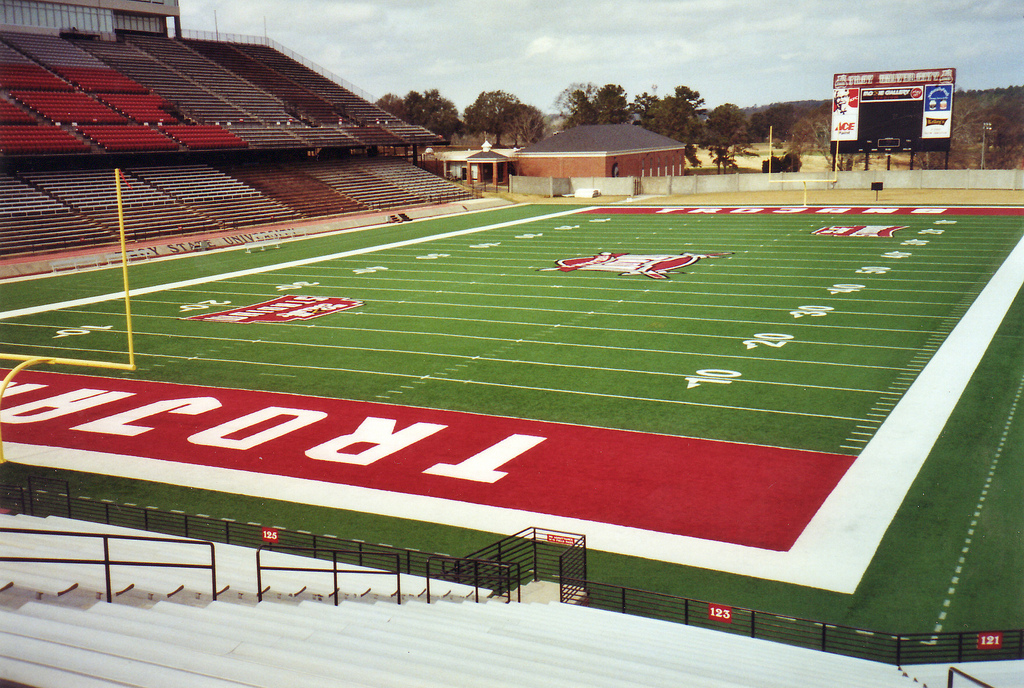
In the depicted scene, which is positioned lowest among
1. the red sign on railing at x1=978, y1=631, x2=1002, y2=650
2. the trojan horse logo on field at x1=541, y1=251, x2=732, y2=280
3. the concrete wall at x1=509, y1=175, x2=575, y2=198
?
the red sign on railing at x1=978, y1=631, x2=1002, y2=650

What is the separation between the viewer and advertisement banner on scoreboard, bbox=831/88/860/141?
159ft

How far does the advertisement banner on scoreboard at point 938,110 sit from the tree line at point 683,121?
18.4m

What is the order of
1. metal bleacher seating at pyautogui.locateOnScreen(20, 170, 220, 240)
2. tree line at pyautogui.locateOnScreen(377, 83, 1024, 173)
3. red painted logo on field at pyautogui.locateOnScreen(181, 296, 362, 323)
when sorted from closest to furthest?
red painted logo on field at pyautogui.locateOnScreen(181, 296, 362, 323)
metal bleacher seating at pyautogui.locateOnScreen(20, 170, 220, 240)
tree line at pyautogui.locateOnScreen(377, 83, 1024, 173)

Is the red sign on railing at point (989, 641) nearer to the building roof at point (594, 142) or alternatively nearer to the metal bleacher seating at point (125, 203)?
the metal bleacher seating at point (125, 203)

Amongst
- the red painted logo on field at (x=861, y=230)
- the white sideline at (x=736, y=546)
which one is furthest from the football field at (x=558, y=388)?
the red painted logo on field at (x=861, y=230)

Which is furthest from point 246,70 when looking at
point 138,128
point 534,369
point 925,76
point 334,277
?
point 534,369

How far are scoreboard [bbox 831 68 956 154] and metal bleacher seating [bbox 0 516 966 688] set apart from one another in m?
47.1

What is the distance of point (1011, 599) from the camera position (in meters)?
8.11

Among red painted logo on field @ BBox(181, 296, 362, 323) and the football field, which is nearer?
the football field

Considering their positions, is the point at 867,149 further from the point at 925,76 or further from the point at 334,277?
the point at 334,277

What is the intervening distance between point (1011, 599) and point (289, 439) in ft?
29.6

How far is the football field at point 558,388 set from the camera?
10344 millimetres

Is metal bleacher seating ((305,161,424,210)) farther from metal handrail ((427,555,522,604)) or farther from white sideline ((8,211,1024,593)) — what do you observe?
metal handrail ((427,555,522,604))

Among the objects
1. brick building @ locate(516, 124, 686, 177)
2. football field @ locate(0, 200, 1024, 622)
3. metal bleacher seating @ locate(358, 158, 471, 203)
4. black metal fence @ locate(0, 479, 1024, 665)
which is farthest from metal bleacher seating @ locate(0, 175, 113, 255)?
brick building @ locate(516, 124, 686, 177)
